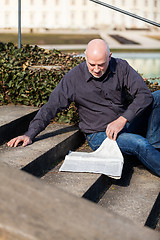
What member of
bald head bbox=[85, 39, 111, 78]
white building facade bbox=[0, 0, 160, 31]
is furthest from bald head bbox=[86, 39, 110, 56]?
white building facade bbox=[0, 0, 160, 31]

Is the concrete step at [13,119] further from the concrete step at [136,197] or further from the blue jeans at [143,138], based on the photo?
the concrete step at [136,197]

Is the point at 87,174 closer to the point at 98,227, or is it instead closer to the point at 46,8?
the point at 98,227

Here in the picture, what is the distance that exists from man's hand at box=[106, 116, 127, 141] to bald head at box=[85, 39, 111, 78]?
44cm

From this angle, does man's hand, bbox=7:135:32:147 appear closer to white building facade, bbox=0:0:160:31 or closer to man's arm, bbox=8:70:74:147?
man's arm, bbox=8:70:74:147

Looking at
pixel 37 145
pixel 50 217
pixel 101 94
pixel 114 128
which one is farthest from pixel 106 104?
pixel 50 217

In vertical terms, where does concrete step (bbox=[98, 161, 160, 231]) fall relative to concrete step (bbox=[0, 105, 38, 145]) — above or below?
below

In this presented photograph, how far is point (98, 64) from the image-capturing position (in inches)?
135

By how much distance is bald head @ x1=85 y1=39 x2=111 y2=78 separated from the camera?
3.38m

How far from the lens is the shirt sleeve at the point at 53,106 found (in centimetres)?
356

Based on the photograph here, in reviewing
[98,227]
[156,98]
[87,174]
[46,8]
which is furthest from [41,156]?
[46,8]

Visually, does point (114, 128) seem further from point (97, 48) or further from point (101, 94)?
point (97, 48)

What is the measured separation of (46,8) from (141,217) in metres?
59.1

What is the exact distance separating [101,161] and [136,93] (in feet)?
2.29

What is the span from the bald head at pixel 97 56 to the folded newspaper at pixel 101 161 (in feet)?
1.94
